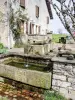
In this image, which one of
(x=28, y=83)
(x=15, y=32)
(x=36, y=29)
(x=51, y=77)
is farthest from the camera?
(x=36, y=29)

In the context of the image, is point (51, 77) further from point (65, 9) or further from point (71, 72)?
point (65, 9)

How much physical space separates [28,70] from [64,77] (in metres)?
1.01

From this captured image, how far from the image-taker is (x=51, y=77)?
4.55m

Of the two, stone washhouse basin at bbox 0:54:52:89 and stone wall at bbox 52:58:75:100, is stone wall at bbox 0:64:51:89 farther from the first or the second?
stone wall at bbox 52:58:75:100

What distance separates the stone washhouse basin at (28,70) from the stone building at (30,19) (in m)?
4.46

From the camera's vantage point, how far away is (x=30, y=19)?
1914 cm

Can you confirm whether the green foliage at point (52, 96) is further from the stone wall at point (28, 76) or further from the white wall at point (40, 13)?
the white wall at point (40, 13)

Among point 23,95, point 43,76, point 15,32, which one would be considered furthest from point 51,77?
point 15,32

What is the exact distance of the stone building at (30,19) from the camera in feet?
48.2

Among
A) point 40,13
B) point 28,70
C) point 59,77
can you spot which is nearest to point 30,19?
point 40,13

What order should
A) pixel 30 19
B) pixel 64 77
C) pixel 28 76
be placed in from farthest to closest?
pixel 30 19 < pixel 28 76 < pixel 64 77

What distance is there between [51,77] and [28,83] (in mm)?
701

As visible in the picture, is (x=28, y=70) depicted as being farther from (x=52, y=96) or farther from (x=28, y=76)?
(x=52, y=96)

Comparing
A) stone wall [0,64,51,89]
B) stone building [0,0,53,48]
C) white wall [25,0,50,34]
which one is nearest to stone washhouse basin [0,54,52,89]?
stone wall [0,64,51,89]
